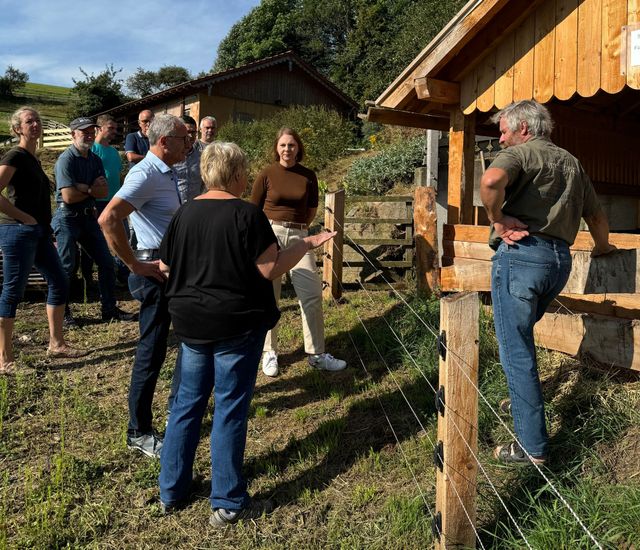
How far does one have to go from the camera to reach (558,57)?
16.5ft

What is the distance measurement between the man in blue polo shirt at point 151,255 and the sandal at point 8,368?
1728 mm

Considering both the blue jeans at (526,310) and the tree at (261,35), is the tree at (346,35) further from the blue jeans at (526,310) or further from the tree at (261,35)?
the blue jeans at (526,310)

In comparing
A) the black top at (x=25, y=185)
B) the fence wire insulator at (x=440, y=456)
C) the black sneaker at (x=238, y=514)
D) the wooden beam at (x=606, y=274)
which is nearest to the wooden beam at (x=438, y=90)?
the wooden beam at (x=606, y=274)

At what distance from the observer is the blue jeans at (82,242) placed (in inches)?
246

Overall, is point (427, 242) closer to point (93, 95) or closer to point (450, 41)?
point (450, 41)

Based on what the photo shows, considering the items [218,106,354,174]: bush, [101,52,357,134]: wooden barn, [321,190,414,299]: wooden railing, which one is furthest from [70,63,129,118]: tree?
[321,190,414,299]: wooden railing

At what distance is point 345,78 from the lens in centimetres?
3991

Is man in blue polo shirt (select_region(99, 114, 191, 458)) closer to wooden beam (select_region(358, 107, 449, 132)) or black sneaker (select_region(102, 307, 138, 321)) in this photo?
wooden beam (select_region(358, 107, 449, 132))

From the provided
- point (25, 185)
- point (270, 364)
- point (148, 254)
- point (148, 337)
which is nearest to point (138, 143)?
point (25, 185)

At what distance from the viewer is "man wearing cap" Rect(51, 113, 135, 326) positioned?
20.0ft

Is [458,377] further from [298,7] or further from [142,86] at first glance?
[298,7]

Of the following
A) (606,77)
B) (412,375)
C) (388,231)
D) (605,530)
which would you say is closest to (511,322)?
(605,530)

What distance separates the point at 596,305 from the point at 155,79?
55.5 m

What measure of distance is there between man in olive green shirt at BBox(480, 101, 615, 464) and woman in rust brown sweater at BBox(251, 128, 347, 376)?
2.26 metres
